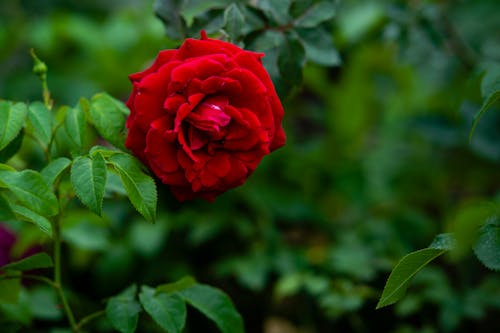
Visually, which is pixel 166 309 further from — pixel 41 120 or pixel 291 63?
pixel 291 63

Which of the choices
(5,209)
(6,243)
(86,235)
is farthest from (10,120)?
(6,243)

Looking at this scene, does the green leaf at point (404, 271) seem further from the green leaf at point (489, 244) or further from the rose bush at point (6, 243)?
the rose bush at point (6, 243)

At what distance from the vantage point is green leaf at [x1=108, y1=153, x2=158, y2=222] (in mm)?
853

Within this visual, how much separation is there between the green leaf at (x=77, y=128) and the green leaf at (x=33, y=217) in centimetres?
13

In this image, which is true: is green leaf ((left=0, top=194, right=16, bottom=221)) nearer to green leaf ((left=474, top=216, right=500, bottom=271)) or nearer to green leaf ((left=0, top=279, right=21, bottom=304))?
green leaf ((left=0, top=279, right=21, bottom=304))

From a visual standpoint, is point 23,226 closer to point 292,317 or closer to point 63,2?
point 292,317

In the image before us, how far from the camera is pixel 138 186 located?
0.87 metres

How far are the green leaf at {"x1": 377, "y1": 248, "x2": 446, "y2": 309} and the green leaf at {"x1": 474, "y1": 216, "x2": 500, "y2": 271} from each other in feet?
0.16

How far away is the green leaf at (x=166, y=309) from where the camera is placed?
96 cm

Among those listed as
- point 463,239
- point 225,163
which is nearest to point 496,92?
point 463,239

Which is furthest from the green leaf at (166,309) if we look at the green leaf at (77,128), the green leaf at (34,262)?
the green leaf at (77,128)

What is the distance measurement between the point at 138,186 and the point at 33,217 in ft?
0.51

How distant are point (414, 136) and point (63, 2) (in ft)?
7.98

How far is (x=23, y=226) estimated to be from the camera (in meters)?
1.74
